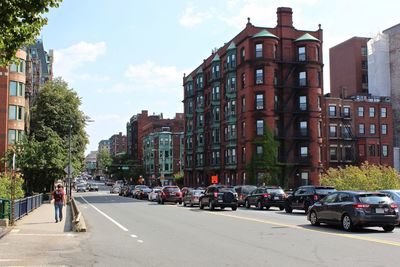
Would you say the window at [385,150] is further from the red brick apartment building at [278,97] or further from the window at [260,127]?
the window at [260,127]

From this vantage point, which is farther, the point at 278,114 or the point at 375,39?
the point at 375,39

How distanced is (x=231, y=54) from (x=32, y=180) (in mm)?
30506

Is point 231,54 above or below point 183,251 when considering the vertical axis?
above

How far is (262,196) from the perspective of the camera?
35375 millimetres

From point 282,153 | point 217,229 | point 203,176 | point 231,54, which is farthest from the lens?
point 203,176

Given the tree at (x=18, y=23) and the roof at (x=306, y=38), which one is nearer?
the tree at (x=18, y=23)

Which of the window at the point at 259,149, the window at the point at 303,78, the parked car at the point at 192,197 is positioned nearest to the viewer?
the parked car at the point at 192,197

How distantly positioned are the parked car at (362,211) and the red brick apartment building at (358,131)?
56.6 meters

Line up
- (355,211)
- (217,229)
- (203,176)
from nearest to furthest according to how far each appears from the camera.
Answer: (355,211) < (217,229) < (203,176)

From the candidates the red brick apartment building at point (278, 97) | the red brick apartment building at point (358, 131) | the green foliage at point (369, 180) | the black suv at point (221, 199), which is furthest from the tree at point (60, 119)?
the red brick apartment building at point (358, 131)

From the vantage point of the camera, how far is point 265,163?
196ft

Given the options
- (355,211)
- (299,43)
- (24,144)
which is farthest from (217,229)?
(299,43)

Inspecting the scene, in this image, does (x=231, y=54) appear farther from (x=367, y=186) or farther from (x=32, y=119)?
(x=367, y=186)

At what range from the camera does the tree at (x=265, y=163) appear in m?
59.7
